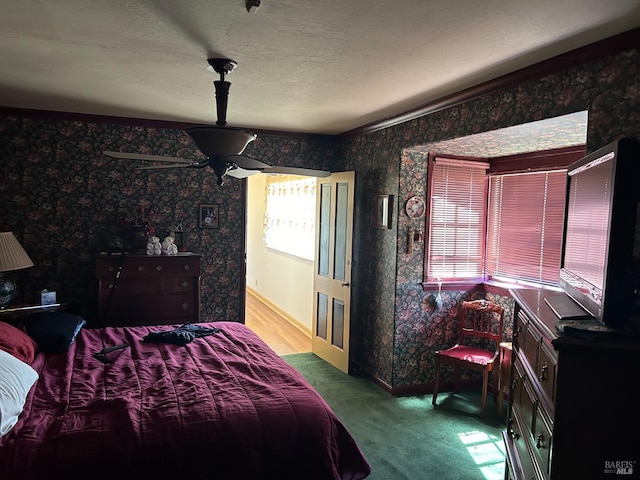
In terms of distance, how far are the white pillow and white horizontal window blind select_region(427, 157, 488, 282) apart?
3.27 m

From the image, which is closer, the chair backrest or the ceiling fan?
the ceiling fan

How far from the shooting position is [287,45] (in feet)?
8.02

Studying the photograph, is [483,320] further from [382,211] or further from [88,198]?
[88,198]

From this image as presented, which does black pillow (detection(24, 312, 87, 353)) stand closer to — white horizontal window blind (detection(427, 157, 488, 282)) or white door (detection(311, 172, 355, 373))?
white door (detection(311, 172, 355, 373))

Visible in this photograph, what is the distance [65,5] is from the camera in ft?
Result: 6.63

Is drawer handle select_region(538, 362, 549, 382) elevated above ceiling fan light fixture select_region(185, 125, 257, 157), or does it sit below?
below

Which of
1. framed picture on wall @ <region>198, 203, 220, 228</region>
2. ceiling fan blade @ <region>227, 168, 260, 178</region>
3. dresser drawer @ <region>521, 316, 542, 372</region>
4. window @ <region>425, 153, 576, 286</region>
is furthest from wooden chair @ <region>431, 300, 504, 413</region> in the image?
framed picture on wall @ <region>198, 203, 220, 228</region>

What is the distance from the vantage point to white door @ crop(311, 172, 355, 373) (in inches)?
186

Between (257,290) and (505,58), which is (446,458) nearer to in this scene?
(505,58)

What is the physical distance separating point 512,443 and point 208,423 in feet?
5.57

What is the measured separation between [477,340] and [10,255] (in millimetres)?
4217

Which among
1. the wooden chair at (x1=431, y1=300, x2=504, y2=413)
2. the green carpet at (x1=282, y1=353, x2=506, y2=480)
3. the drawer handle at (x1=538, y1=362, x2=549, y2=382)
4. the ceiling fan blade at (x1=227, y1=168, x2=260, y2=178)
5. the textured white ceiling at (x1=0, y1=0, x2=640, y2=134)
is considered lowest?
the green carpet at (x1=282, y1=353, x2=506, y2=480)

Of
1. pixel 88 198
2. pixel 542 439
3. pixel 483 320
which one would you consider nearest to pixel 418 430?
pixel 483 320

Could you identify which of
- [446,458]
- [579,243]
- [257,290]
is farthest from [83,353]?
[257,290]
